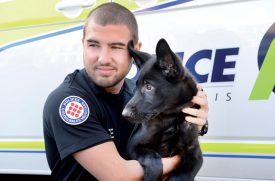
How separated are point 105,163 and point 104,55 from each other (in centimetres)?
46

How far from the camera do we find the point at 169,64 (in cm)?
181

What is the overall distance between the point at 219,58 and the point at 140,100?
779 mm

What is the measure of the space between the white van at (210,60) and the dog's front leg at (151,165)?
2.31 ft

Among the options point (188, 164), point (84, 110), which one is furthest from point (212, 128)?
point (84, 110)

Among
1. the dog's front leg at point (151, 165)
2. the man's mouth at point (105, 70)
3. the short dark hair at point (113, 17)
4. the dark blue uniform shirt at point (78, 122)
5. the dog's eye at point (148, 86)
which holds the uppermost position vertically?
the short dark hair at point (113, 17)

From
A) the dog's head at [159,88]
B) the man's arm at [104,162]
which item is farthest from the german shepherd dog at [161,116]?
the man's arm at [104,162]

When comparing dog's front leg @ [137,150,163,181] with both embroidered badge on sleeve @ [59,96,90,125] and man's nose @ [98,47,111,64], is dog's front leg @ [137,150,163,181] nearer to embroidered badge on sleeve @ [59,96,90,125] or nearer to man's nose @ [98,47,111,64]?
embroidered badge on sleeve @ [59,96,90,125]

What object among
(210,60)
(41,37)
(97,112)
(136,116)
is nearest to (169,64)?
(136,116)

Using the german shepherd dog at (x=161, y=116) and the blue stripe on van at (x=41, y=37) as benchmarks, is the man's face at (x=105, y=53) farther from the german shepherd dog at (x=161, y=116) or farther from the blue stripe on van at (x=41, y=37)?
the blue stripe on van at (x=41, y=37)

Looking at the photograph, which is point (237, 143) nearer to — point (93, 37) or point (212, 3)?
point (212, 3)

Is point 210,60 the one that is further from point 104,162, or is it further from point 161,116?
point 104,162

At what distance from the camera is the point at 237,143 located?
2.44 meters

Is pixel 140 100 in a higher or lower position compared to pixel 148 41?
lower

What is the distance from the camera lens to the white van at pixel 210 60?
2369 mm
